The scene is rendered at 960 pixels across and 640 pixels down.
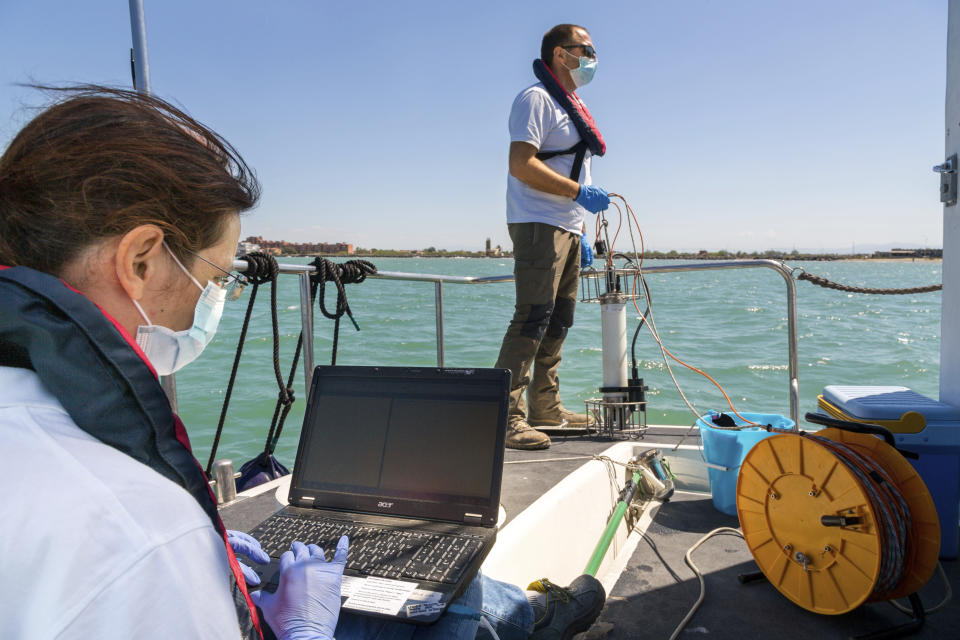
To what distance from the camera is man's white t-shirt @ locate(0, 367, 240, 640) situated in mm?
438

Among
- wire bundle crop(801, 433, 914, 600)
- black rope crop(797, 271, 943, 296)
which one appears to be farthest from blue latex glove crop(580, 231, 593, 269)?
wire bundle crop(801, 433, 914, 600)

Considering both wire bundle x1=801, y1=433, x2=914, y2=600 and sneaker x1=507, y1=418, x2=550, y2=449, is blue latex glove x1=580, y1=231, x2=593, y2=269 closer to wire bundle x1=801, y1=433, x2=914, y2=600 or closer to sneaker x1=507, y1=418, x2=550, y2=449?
sneaker x1=507, y1=418, x2=550, y2=449

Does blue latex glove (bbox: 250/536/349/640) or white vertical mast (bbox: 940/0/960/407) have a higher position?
white vertical mast (bbox: 940/0/960/407)

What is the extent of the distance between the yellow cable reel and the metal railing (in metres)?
0.76

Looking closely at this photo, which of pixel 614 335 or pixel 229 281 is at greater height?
pixel 229 281

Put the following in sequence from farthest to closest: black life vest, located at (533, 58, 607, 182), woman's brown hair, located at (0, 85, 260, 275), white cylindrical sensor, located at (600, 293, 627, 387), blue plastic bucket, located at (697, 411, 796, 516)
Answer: white cylindrical sensor, located at (600, 293, 627, 387), black life vest, located at (533, 58, 607, 182), blue plastic bucket, located at (697, 411, 796, 516), woman's brown hair, located at (0, 85, 260, 275)

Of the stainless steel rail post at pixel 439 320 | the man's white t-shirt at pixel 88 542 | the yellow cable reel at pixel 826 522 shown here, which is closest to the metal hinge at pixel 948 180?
the yellow cable reel at pixel 826 522

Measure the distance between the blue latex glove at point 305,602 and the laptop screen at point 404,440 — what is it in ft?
1.21

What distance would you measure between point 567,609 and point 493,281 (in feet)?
6.86

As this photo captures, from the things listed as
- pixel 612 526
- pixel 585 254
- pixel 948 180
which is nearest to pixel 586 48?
pixel 585 254

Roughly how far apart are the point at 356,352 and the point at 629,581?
26.3ft

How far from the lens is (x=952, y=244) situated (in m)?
2.00

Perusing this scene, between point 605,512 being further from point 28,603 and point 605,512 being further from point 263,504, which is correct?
point 28,603

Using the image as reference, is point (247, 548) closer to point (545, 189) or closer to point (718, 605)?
point (718, 605)
